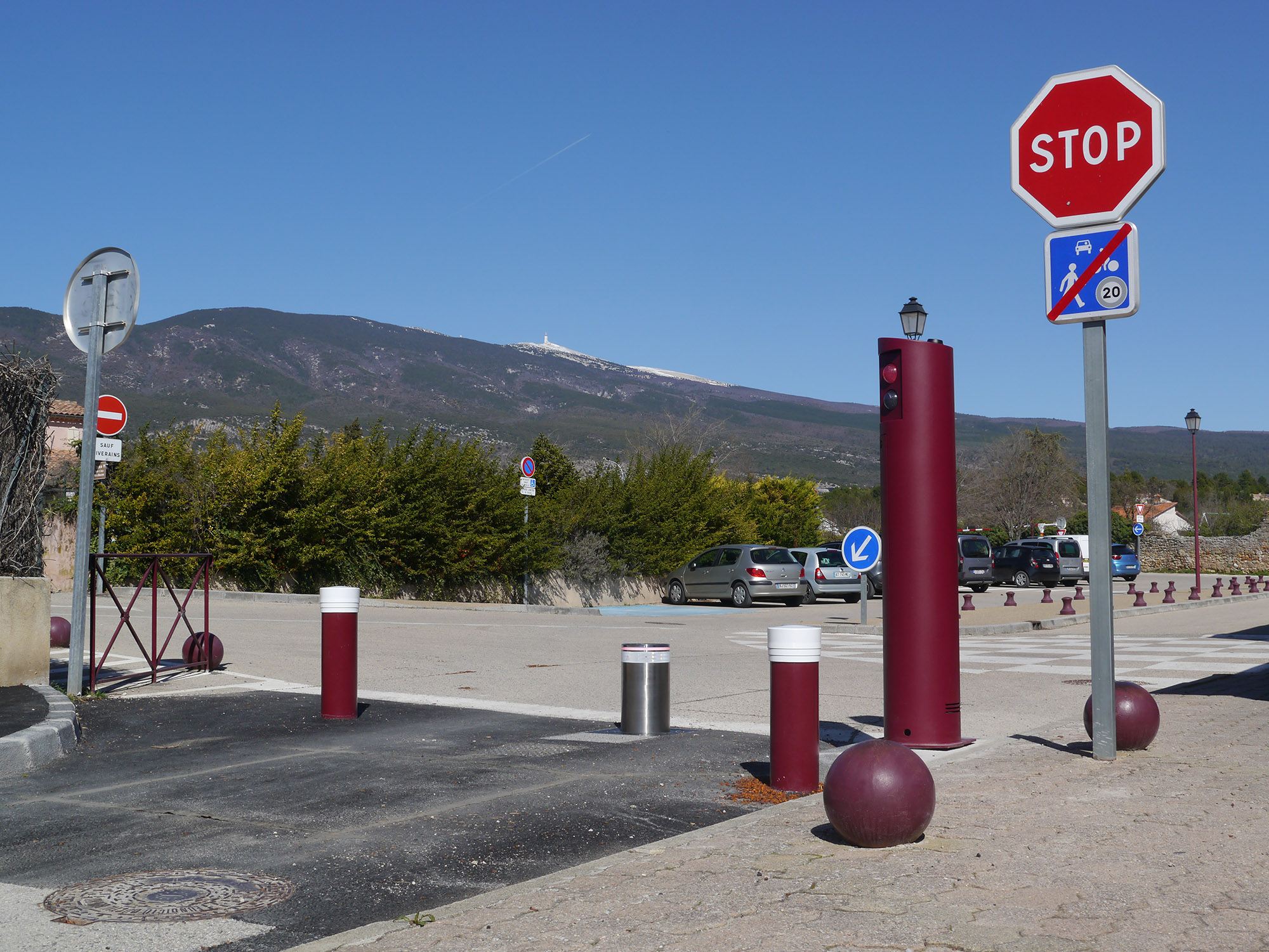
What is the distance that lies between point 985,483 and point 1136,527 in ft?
111

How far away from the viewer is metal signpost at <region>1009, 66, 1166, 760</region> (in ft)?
21.4

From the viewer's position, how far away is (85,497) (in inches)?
376

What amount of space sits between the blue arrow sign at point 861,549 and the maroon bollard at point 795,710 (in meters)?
12.1

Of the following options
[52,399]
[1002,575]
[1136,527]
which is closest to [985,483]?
[1136,527]

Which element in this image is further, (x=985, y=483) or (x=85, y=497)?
(x=985, y=483)

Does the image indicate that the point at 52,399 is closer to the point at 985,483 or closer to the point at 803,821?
the point at 803,821

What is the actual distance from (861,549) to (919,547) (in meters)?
11.5

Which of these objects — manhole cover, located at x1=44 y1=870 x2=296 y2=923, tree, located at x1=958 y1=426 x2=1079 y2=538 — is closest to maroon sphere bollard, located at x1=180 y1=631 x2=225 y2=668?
manhole cover, located at x1=44 y1=870 x2=296 y2=923

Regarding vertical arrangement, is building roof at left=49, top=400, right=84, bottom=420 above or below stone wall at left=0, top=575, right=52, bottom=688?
above

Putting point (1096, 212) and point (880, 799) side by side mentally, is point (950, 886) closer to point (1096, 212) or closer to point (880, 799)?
point (880, 799)

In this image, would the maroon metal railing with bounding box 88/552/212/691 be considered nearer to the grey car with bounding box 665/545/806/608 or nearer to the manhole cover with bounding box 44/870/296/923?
the manhole cover with bounding box 44/870/296/923

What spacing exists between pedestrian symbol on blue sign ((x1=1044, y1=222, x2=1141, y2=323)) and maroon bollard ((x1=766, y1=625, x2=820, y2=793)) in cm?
236

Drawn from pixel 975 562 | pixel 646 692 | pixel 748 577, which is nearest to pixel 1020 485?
pixel 975 562

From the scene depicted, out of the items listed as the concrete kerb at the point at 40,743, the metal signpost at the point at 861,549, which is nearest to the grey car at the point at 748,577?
the metal signpost at the point at 861,549
